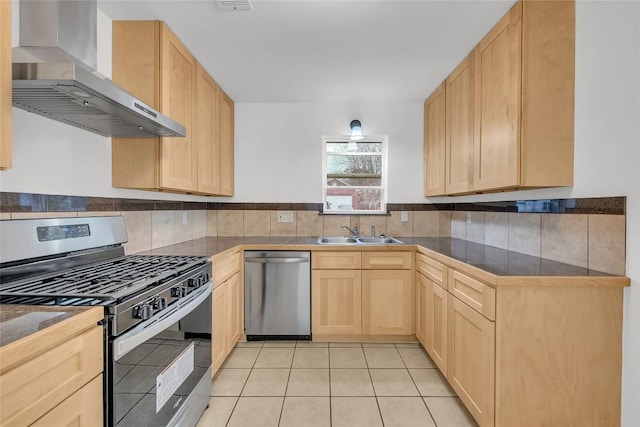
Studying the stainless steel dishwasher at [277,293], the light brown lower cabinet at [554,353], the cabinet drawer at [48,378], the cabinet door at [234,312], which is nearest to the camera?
the cabinet drawer at [48,378]

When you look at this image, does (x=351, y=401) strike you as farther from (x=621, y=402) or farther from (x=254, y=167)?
(x=254, y=167)

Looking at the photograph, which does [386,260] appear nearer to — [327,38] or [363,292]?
[363,292]

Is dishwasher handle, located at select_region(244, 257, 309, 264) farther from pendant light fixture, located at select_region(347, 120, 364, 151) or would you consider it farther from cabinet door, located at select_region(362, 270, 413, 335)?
pendant light fixture, located at select_region(347, 120, 364, 151)

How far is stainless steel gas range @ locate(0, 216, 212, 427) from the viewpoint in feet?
3.57

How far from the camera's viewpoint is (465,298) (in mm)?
1843

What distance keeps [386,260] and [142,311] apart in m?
2.05

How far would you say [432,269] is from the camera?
241 centimetres

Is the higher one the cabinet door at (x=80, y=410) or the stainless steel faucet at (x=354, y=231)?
Result: the stainless steel faucet at (x=354, y=231)

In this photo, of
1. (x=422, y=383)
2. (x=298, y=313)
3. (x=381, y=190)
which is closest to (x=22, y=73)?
(x=298, y=313)

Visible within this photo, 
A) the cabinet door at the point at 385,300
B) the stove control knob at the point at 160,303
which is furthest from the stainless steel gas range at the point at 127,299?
the cabinet door at the point at 385,300

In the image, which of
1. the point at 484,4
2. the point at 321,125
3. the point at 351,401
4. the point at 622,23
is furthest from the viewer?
the point at 321,125

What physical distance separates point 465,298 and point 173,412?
1.65m

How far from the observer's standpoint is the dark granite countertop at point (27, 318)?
2.59 ft

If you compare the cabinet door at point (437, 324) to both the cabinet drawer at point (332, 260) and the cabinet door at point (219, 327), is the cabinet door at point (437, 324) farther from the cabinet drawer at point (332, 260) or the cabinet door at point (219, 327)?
the cabinet door at point (219, 327)
